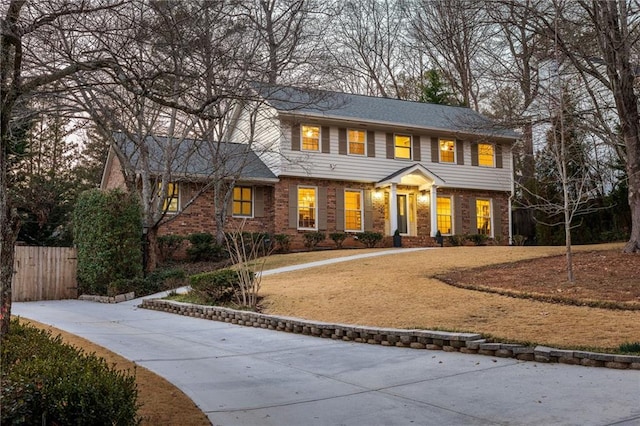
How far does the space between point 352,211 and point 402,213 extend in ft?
8.27

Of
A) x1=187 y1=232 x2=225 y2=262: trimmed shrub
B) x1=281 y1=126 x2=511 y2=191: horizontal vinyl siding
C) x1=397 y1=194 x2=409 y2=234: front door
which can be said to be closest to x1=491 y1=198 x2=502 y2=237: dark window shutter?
x1=281 y1=126 x2=511 y2=191: horizontal vinyl siding

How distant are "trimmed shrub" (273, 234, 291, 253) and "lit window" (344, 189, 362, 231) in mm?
2808

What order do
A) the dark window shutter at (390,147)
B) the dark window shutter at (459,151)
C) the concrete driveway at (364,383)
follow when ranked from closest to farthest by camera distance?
the concrete driveway at (364,383), the dark window shutter at (390,147), the dark window shutter at (459,151)

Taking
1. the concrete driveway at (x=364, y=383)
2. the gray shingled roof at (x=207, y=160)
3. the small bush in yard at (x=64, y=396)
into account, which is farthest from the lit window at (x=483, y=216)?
the small bush in yard at (x=64, y=396)

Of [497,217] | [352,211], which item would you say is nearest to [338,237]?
[352,211]

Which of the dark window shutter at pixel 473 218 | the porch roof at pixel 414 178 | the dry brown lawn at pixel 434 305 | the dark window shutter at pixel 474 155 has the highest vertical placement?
the dark window shutter at pixel 474 155

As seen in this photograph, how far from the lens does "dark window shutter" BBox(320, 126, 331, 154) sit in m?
23.3

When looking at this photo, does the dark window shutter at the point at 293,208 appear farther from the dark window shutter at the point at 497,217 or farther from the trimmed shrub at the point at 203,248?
the dark window shutter at the point at 497,217

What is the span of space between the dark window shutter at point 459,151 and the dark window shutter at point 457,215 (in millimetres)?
1659

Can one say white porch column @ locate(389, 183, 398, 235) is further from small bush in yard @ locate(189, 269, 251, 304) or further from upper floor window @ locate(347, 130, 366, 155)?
small bush in yard @ locate(189, 269, 251, 304)

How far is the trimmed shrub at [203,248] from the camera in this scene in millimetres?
19969

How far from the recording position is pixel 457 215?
82.4 ft

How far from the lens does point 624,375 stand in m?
5.86

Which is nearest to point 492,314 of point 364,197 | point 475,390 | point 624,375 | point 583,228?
point 624,375
